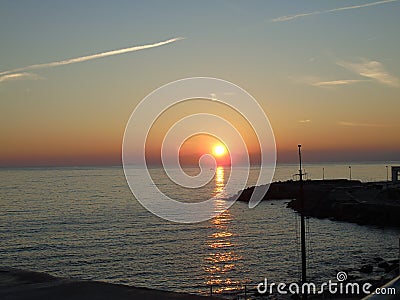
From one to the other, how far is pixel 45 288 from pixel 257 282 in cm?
1938

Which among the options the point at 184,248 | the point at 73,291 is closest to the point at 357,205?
the point at 184,248

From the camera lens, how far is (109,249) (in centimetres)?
4222

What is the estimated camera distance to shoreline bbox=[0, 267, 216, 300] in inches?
490

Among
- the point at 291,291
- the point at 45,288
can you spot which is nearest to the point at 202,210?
the point at 291,291

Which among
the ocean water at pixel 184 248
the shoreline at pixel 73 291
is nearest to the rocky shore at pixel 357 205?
the ocean water at pixel 184 248

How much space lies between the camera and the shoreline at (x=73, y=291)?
40.9ft

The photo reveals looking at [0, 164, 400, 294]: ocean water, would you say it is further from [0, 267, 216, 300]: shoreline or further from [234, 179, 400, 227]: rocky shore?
[0, 267, 216, 300]: shoreline

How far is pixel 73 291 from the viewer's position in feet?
43.1

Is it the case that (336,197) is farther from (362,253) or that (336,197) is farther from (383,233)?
(362,253)

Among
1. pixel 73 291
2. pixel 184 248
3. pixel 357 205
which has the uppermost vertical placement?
pixel 73 291

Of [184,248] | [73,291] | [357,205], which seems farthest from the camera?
[357,205]

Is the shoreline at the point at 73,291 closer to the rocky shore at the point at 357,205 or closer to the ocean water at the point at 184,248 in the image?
the ocean water at the point at 184,248

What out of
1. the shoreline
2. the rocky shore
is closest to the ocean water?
the rocky shore

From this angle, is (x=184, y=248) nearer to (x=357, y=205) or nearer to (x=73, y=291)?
(x=73, y=291)
